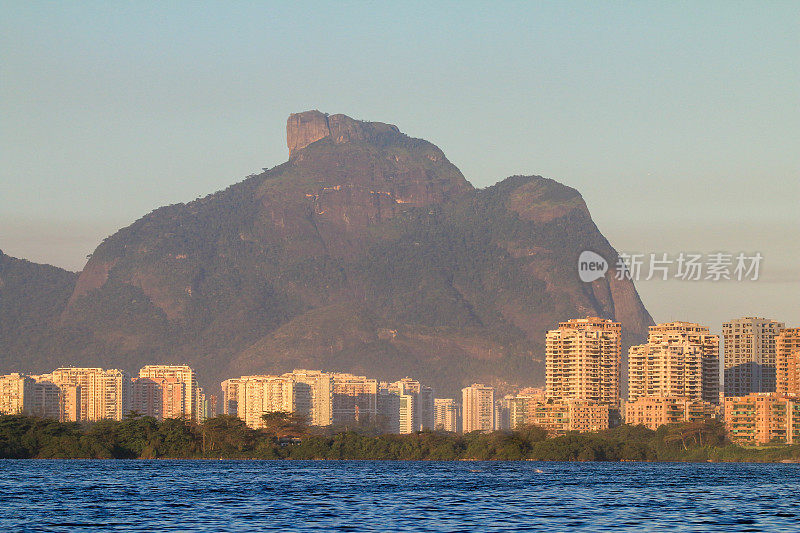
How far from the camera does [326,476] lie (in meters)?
110

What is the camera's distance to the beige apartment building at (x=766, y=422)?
594 ft

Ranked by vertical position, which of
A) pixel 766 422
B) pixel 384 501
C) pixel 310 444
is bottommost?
pixel 310 444

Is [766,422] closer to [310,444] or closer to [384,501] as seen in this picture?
[310,444]

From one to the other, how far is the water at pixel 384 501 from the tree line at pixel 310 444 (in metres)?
34.8

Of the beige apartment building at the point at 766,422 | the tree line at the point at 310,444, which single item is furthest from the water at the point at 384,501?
the beige apartment building at the point at 766,422

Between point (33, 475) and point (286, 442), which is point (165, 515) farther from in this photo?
point (286, 442)

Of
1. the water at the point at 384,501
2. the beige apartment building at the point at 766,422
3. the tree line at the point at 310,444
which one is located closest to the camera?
the water at the point at 384,501

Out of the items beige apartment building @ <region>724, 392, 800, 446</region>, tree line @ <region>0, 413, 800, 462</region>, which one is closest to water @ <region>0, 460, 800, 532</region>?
tree line @ <region>0, 413, 800, 462</region>

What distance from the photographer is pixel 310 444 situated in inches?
6560

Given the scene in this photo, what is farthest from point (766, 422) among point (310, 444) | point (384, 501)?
point (384, 501)

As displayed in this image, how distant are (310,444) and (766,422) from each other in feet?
212

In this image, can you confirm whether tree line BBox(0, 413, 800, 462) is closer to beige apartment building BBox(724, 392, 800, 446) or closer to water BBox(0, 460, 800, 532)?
beige apartment building BBox(724, 392, 800, 446)

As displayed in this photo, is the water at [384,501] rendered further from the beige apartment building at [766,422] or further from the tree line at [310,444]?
the beige apartment building at [766,422]

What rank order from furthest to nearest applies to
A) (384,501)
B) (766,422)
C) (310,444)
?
(766,422) → (310,444) → (384,501)
